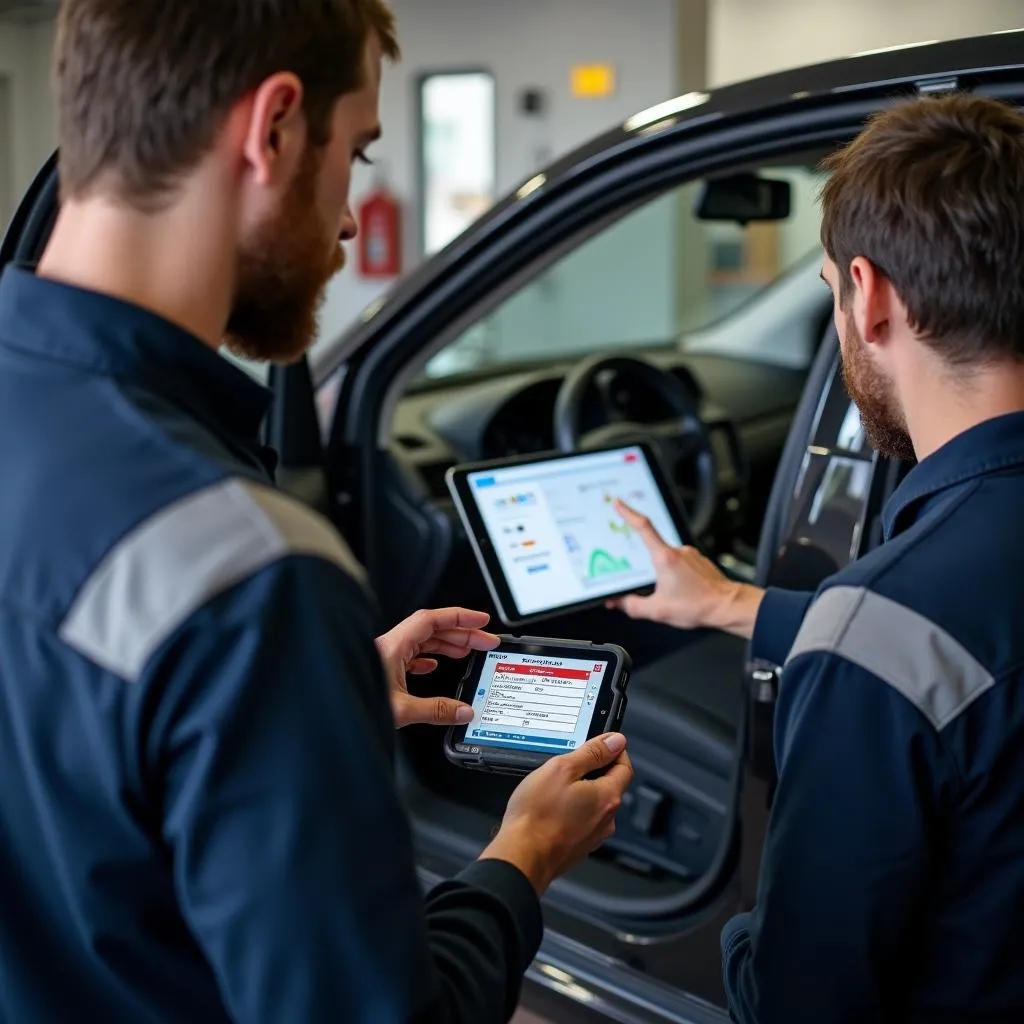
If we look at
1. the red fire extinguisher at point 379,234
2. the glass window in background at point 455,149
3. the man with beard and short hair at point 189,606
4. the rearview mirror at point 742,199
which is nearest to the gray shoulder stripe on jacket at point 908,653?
the man with beard and short hair at point 189,606

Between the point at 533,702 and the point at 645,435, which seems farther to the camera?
the point at 645,435

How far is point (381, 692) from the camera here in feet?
2.74

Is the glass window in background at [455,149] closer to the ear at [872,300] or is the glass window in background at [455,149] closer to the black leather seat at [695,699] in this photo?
the black leather seat at [695,699]

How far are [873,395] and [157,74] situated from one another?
65 centimetres

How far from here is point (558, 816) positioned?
41.6 inches

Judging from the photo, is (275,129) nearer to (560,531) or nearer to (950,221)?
(950,221)

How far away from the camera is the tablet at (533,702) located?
124cm

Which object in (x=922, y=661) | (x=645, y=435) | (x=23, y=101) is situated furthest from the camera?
(x=645, y=435)

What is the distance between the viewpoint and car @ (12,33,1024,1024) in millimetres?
1631

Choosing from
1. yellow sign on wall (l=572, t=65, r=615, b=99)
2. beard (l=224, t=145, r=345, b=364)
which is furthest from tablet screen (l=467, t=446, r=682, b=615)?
yellow sign on wall (l=572, t=65, r=615, b=99)

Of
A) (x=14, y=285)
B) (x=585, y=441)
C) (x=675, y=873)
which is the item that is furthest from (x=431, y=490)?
(x=14, y=285)

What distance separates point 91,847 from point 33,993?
128 millimetres

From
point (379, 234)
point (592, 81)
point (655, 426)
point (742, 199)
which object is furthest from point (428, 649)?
point (379, 234)

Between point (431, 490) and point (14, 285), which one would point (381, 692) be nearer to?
point (14, 285)
